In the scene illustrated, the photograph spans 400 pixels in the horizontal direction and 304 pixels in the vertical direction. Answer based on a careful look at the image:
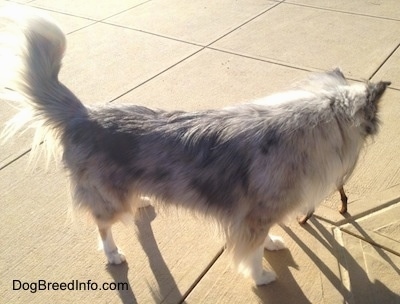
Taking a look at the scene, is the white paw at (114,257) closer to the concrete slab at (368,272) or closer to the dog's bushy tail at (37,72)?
the dog's bushy tail at (37,72)

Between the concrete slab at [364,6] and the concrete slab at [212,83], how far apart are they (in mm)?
2373

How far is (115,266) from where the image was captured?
267cm

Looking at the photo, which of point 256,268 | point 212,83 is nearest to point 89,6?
point 212,83

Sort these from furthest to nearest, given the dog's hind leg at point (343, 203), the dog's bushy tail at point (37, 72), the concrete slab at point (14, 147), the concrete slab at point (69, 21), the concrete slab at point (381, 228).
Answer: the concrete slab at point (69, 21), the concrete slab at point (14, 147), the dog's hind leg at point (343, 203), the concrete slab at point (381, 228), the dog's bushy tail at point (37, 72)

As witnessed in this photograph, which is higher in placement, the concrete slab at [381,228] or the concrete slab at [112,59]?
the concrete slab at [112,59]

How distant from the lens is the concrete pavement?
8.15 feet

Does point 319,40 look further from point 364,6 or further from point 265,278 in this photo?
point 265,278

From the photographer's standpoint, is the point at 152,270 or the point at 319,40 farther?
the point at 319,40

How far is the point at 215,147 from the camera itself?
2123 mm

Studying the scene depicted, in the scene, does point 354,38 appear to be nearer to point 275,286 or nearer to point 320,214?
point 320,214

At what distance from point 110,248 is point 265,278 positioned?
1.10m

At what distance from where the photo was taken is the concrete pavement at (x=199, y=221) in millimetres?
2484

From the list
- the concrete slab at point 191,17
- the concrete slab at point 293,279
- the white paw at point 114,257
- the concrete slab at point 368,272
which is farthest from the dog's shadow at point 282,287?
the concrete slab at point 191,17

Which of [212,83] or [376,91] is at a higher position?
[376,91]
